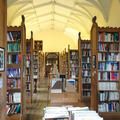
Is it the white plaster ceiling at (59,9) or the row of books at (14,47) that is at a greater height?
the white plaster ceiling at (59,9)

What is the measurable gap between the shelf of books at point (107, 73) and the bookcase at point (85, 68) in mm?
2971

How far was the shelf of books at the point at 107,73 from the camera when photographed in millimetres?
6223

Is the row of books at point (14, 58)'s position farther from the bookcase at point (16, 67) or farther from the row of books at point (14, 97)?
the row of books at point (14, 97)

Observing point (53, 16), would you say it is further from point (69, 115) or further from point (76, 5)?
point (69, 115)

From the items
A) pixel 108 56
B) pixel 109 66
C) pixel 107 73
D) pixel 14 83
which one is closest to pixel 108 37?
pixel 108 56

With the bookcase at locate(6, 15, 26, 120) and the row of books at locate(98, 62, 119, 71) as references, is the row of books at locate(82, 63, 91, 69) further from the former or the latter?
the bookcase at locate(6, 15, 26, 120)

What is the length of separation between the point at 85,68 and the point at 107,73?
10.5 ft

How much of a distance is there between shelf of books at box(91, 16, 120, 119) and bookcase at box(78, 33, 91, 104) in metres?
2.97

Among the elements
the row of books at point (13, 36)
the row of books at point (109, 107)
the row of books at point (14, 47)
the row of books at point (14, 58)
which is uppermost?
the row of books at point (13, 36)

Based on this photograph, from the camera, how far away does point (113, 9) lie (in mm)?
9445

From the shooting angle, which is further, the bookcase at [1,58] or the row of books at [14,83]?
the row of books at [14,83]

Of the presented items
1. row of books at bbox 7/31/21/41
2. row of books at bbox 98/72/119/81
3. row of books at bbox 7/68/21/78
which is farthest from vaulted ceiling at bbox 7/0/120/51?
row of books at bbox 7/68/21/78

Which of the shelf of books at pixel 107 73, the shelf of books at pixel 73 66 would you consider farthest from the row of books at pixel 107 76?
the shelf of books at pixel 73 66

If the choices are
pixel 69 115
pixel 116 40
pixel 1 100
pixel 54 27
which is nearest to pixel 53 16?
pixel 54 27
